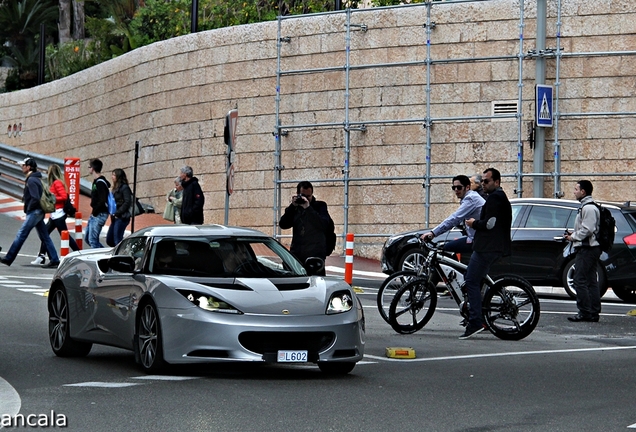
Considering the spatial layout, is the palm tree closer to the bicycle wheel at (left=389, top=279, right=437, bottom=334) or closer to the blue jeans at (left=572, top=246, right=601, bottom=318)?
the blue jeans at (left=572, top=246, right=601, bottom=318)

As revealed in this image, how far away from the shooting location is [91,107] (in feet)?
123

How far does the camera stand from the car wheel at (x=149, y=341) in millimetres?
10812

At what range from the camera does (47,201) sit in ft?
78.2

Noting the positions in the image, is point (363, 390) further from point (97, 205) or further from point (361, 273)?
point (361, 273)

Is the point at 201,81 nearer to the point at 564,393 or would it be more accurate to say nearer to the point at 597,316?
the point at 597,316

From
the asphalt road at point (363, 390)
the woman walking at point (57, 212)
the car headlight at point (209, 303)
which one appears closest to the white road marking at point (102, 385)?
the asphalt road at point (363, 390)

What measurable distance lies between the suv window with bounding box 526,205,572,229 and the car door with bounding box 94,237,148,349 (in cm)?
993

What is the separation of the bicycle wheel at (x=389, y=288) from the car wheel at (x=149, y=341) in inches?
189

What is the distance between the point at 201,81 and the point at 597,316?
15.9 metres

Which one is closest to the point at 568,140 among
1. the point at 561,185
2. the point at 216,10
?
the point at 561,185

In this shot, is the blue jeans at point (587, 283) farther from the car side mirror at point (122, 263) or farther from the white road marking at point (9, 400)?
the white road marking at point (9, 400)

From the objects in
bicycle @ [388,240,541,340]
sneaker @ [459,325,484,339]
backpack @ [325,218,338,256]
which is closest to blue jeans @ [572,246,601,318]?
bicycle @ [388,240,541,340]

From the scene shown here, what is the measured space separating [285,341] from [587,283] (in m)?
7.22

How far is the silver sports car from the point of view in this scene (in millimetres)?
10680
